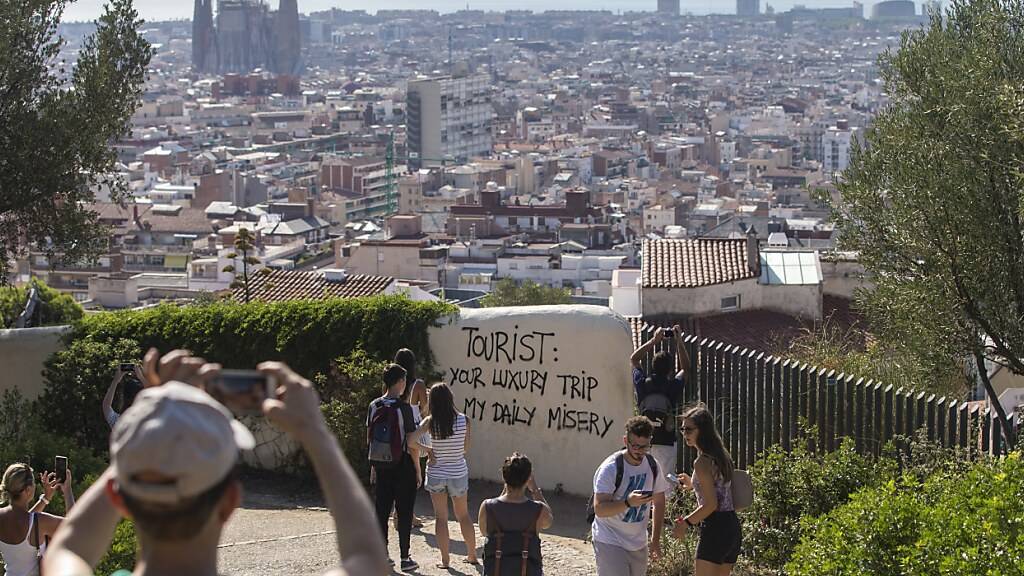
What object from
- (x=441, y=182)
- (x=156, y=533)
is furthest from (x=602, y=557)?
(x=441, y=182)

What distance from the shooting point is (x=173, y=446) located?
187cm

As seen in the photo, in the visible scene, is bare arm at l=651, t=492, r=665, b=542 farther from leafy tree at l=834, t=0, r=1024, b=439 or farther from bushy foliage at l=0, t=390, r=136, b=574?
leafy tree at l=834, t=0, r=1024, b=439

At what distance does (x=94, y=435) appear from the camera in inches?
362

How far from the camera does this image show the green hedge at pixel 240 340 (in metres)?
9.02

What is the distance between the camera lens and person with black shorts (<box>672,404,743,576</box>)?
5.47m

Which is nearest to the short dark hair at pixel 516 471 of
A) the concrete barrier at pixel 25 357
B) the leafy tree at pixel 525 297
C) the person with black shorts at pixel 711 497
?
the person with black shorts at pixel 711 497

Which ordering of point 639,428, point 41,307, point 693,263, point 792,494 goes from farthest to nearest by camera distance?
1. point 693,263
2. point 41,307
3. point 792,494
4. point 639,428

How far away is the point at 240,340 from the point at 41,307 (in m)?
9.87

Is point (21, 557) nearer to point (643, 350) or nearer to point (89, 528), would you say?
point (89, 528)

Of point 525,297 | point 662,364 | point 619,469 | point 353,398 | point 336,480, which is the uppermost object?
point 336,480

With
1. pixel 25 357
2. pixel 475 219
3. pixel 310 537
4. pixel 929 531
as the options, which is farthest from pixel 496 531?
pixel 475 219

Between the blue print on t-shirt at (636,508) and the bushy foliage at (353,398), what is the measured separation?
125 inches

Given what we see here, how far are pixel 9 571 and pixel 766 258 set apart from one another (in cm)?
1919

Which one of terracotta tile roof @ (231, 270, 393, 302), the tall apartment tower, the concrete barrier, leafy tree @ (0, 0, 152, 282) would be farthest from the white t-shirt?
the tall apartment tower
